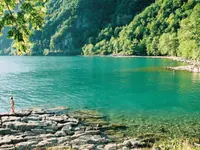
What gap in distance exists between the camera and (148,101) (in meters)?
52.8

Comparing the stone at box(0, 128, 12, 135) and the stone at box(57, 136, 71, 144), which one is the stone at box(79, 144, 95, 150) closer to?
the stone at box(57, 136, 71, 144)

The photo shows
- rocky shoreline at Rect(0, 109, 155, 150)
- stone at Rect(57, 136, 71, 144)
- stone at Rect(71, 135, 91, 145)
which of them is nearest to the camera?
rocky shoreline at Rect(0, 109, 155, 150)

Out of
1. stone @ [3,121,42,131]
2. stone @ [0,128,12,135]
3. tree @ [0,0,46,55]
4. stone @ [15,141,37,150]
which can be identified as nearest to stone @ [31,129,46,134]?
stone @ [3,121,42,131]

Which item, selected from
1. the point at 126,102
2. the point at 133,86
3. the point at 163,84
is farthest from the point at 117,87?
→ the point at 126,102

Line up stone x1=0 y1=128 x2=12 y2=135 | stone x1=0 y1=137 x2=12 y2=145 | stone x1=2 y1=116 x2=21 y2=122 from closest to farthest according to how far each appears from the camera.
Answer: stone x1=0 y1=137 x2=12 y2=145, stone x1=0 y1=128 x2=12 y2=135, stone x1=2 y1=116 x2=21 y2=122

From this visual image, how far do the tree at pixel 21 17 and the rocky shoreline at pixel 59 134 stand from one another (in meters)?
14.9

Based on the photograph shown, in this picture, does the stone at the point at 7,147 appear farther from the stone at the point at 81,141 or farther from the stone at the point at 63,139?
the stone at the point at 81,141

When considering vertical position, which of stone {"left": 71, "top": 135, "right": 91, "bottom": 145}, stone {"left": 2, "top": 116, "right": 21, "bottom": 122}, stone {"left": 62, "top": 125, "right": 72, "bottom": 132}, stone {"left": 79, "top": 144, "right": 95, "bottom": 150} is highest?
stone {"left": 2, "top": 116, "right": 21, "bottom": 122}

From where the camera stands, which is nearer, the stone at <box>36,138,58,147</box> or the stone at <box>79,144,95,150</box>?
the stone at <box>79,144,95,150</box>

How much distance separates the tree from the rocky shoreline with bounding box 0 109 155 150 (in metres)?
14.9

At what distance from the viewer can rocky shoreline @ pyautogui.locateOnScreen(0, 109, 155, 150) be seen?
89.8ft

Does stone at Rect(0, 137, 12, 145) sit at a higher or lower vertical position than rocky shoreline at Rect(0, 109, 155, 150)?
higher

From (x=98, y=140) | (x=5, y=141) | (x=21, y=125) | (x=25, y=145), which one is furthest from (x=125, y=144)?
(x=21, y=125)

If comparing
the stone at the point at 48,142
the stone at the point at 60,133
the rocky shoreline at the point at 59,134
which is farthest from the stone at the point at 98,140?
the stone at the point at 48,142
